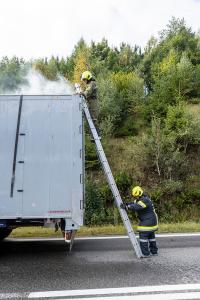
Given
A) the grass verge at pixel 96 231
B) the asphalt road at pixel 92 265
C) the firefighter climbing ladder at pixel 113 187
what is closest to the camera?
the asphalt road at pixel 92 265

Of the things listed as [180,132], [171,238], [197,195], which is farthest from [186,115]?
[171,238]

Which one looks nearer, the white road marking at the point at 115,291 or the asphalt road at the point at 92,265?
the white road marking at the point at 115,291

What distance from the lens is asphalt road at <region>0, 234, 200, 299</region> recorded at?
604cm

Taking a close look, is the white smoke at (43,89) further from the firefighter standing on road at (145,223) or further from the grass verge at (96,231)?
the grass verge at (96,231)

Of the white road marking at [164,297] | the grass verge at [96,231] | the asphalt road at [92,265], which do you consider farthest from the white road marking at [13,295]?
the grass verge at [96,231]

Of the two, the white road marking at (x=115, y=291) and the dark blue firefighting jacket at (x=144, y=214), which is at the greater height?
the dark blue firefighting jacket at (x=144, y=214)

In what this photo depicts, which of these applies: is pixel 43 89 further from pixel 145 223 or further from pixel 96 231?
pixel 145 223

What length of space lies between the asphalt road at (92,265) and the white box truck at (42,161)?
73 cm

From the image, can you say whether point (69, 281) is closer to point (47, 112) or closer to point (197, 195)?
point (47, 112)

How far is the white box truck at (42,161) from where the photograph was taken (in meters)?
6.98

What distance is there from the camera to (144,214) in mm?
8008

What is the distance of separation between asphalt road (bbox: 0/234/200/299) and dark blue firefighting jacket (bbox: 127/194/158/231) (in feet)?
1.90

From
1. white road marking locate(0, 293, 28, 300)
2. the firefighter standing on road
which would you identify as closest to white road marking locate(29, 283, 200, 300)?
white road marking locate(0, 293, 28, 300)

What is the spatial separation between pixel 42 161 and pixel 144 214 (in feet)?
7.84
